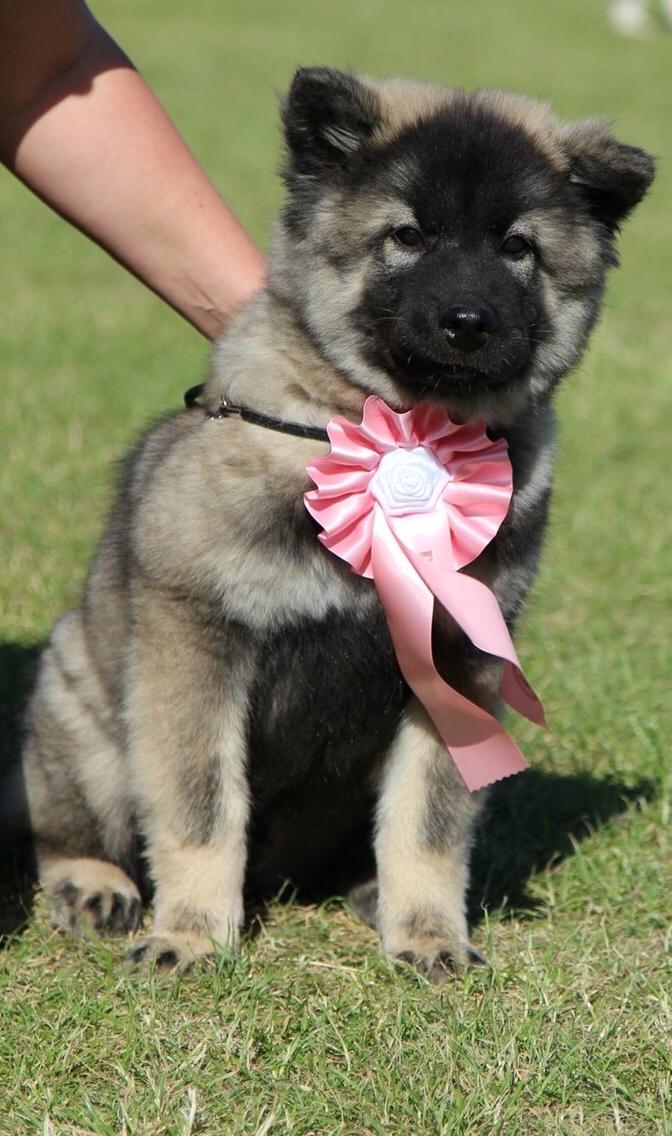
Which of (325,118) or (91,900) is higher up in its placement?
(325,118)

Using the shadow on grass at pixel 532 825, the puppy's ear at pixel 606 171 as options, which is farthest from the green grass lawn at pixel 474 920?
the puppy's ear at pixel 606 171

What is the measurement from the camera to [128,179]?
3.31m

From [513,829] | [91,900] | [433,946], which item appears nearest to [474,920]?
[433,946]

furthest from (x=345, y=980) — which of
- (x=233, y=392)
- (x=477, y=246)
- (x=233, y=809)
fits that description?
(x=477, y=246)

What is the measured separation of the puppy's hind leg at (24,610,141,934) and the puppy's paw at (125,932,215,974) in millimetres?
234

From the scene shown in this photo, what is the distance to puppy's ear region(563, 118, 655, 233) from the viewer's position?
9.41 ft

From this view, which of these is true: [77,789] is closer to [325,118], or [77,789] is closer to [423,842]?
[423,842]

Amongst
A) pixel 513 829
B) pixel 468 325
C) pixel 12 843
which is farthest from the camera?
pixel 513 829

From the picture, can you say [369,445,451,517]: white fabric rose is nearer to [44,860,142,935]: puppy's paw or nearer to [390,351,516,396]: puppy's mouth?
[390,351,516,396]: puppy's mouth

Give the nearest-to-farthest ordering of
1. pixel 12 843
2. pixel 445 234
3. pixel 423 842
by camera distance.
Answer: pixel 445 234, pixel 423 842, pixel 12 843

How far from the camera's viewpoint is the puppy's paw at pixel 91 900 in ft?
9.90

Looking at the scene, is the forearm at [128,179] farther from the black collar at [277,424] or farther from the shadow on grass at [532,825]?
the shadow on grass at [532,825]

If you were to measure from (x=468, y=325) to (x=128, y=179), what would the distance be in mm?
1106

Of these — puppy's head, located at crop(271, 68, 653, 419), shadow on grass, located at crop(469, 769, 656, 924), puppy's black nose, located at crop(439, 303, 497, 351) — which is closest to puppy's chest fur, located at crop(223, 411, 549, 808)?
puppy's head, located at crop(271, 68, 653, 419)
